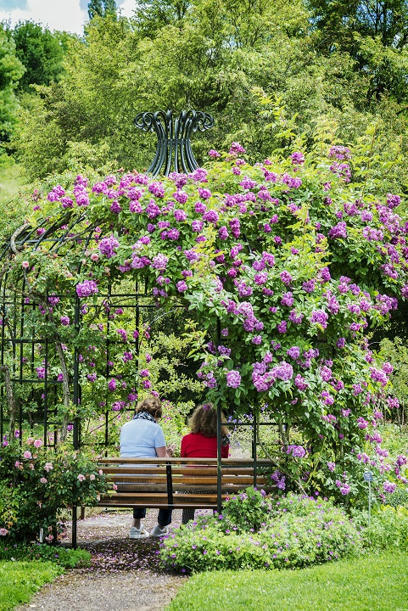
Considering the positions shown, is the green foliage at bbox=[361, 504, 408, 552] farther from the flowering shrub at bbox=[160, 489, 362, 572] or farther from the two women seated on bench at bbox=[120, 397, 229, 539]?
the two women seated on bench at bbox=[120, 397, 229, 539]

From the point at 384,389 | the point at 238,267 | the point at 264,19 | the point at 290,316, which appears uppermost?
the point at 264,19

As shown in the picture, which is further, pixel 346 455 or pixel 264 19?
pixel 264 19

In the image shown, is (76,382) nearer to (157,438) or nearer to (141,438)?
(141,438)

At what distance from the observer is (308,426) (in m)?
5.85

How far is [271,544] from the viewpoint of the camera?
17.0 feet

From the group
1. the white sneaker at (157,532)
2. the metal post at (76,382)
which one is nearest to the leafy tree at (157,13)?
the metal post at (76,382)

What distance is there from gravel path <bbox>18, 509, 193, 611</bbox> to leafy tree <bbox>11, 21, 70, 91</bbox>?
24733mm

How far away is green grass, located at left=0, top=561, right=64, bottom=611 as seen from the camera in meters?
4.56

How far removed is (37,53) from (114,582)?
27109 millimetres

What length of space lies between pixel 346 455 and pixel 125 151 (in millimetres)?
13672

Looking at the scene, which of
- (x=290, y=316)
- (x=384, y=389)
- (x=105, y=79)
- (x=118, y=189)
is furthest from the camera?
(x=105, y=79)

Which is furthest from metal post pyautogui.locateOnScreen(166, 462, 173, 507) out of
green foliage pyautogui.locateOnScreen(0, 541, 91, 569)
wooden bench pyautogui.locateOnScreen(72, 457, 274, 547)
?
green foliage pyautogui.locateOnScreen(0, 541, 91, 569)

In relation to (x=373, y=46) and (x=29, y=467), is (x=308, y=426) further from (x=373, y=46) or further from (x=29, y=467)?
(x=373, y=46)

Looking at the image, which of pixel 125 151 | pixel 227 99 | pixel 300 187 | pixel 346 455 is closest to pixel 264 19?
pixel 227 99
